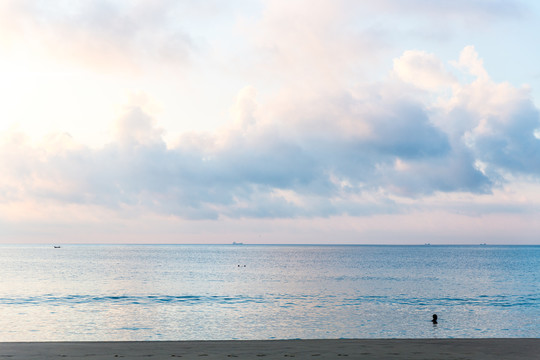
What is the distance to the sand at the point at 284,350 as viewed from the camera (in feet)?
79.1

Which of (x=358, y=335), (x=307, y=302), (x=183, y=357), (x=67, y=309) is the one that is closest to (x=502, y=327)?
(x=358, y=335)

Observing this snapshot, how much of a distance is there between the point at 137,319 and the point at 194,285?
42.1 metres

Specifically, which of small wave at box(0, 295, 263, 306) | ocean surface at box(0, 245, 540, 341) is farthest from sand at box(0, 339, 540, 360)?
small wave at box(0, 295, 263, 306)

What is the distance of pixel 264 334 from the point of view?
3888cm

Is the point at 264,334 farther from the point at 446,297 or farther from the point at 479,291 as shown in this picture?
the point at 479,291

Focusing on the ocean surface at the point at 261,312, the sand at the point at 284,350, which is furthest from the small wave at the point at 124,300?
the sand at the point at 284,350

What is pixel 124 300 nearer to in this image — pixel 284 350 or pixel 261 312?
pixel 261 312

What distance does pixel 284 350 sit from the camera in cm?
2603

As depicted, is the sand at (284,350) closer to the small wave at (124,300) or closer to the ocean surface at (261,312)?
the ocean surface at (261,312)

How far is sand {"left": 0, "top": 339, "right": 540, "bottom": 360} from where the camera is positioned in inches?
949

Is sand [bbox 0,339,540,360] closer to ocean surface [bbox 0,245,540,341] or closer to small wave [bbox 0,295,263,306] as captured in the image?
ocean surface [bbox 0,245,540,341]

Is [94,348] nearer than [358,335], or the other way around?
[94,348]

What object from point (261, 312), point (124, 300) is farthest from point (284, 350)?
point (124, 300)

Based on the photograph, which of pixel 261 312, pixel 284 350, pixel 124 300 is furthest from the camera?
pixel 124 300
